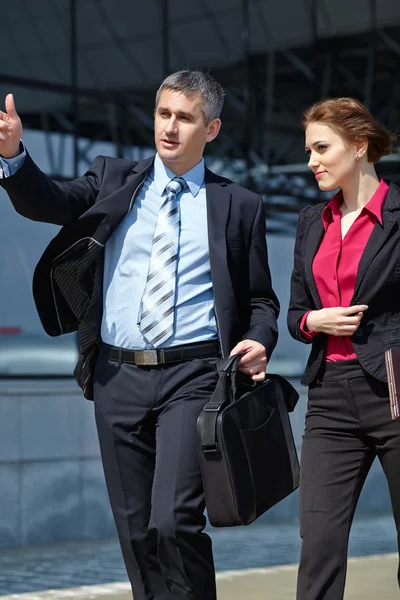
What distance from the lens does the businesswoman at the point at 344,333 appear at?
4336 millimetres

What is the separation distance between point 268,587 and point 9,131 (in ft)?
13.0

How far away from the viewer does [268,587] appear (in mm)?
7164

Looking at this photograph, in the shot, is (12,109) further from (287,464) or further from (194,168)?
(287,464)

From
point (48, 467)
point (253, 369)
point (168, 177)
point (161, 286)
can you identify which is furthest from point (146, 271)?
point (48, 467)

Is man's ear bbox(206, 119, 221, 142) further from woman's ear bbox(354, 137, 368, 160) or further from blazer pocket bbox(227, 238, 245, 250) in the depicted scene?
woman's ear bbox(354, 137, 368, 160)

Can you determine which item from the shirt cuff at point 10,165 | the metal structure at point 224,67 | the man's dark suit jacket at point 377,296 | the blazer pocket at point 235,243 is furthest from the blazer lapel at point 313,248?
the metal structure at point 224,67

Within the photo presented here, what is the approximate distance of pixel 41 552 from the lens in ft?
29.3

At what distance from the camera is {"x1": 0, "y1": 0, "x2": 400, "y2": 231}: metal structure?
Answer: 10.1m

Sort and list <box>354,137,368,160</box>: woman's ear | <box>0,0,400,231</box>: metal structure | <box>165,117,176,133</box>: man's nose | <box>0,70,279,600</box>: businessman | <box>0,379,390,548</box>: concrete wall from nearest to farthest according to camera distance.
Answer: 1. <box>0,70,279,600</box>: businessman
2. <box>165,117,176,133</box>: man's nose
3. <box>354,137,368,160</box>: woman's ear
4. <box>0,379,390,548</box>: concrete wall
5. <box>0,0,400,231</box>: metal structure

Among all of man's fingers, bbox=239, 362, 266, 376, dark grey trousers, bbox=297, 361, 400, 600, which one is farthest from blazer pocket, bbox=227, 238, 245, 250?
dark grey trousers, bbox=297, 361, 400, 600

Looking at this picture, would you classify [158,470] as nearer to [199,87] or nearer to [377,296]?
[377,296]

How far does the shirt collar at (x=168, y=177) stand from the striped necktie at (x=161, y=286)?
19 cm

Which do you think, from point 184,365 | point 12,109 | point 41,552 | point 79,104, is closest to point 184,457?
point 184,365

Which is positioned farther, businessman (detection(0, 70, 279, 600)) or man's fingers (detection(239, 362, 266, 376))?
man's fingers (detection(239, 362, 266, 376))
